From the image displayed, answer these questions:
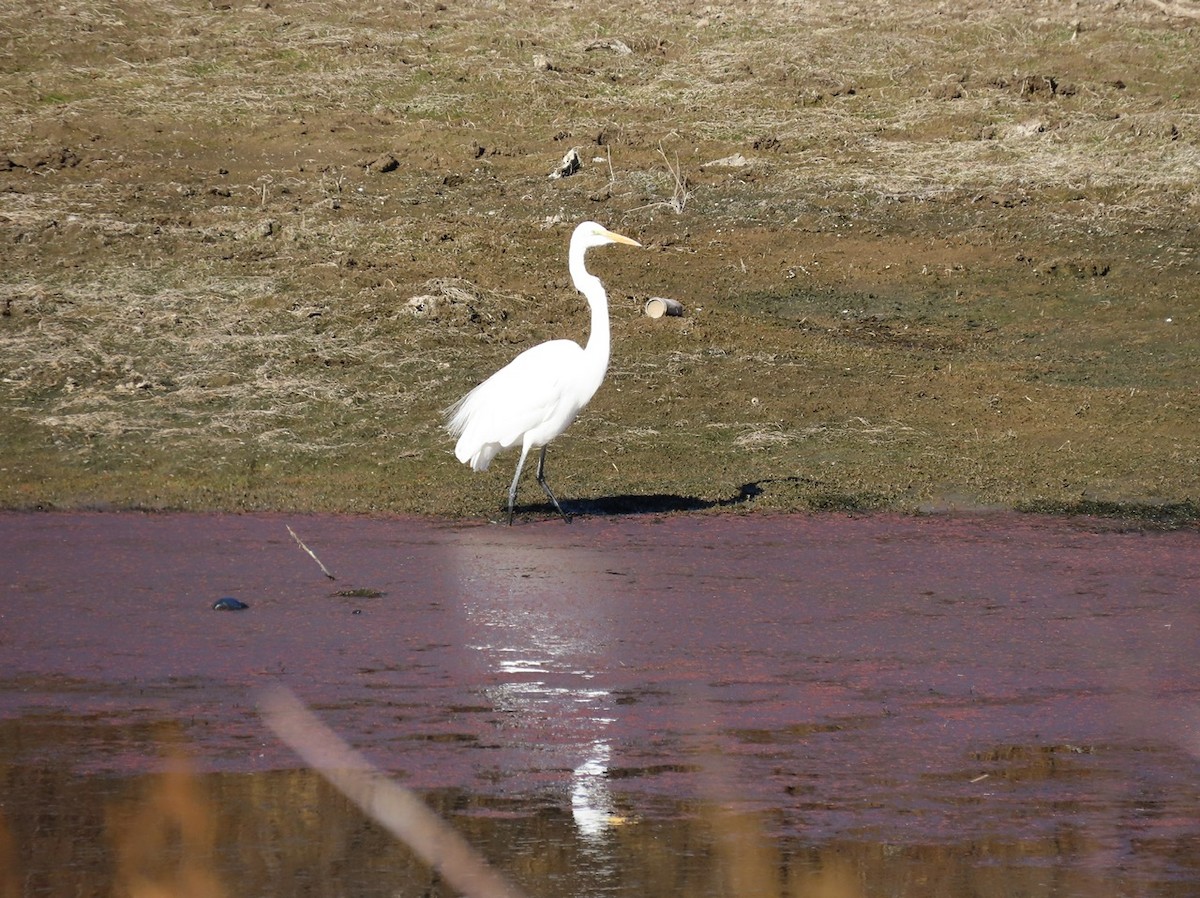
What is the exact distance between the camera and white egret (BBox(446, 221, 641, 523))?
9812mm

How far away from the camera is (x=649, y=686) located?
22.0 feet

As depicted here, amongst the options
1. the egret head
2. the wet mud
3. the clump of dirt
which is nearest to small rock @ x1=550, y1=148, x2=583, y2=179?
the clump of dirt

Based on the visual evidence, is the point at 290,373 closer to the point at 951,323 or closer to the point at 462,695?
the point at 951,323

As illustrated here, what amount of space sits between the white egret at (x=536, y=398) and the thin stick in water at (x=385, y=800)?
3.46m

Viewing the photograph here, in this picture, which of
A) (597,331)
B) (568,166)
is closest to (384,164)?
(568,166)

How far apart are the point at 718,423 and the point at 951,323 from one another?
3.13m

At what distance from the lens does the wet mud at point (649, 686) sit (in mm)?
5031

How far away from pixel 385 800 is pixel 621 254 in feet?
33.9

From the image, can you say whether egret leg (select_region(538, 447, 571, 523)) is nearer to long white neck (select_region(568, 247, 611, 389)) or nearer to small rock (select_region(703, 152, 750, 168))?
long white neck (select_region(568, 247, 611, 389))

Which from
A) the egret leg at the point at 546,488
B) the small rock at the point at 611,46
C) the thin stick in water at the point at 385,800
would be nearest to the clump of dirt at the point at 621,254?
the small rock at the point at 611,46

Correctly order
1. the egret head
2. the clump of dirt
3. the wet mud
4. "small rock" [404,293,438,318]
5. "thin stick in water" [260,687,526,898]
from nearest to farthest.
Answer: "thin stick in water" [260,687,526,898] < the wet mud < the egret head < the clump of dirt < "small rock" [404,293,438,318]

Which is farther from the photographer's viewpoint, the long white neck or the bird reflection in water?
the long white neck

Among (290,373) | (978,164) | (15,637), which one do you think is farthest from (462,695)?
(978,164)

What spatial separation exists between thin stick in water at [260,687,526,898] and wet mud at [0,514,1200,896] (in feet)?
0.25
